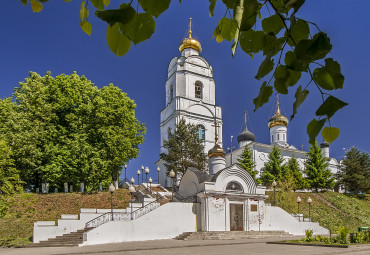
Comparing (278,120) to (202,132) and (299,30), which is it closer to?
(202,132)

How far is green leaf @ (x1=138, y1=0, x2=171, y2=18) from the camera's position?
115cm

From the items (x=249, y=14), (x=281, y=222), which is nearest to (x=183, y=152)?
(x=281, y=222)

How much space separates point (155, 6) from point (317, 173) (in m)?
39.8

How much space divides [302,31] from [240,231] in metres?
20.0

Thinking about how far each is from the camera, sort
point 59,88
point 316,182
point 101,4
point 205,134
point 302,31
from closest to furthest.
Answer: point 302,31
point 101,4
point 59,88
point 316,182
point 205,134

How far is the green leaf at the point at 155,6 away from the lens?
1.15 meters

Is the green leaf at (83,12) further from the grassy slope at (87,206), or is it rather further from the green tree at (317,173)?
the green tree at (317,173)

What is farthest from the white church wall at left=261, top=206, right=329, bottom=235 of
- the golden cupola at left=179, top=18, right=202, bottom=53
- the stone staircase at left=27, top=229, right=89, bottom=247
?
the golden cupola at left=179, top=18, right=202, bottom=53

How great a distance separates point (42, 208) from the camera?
2145 centimetres

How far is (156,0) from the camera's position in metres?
1.15

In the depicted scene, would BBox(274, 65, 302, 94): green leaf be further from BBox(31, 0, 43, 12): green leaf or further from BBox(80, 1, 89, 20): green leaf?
BBox(31, 0, 43, 12): green leaf

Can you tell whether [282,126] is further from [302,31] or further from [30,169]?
[302,31]

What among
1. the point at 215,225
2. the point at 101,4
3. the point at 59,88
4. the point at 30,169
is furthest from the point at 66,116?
the point at 101,4

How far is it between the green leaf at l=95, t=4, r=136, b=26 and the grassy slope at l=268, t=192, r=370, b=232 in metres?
27.5
